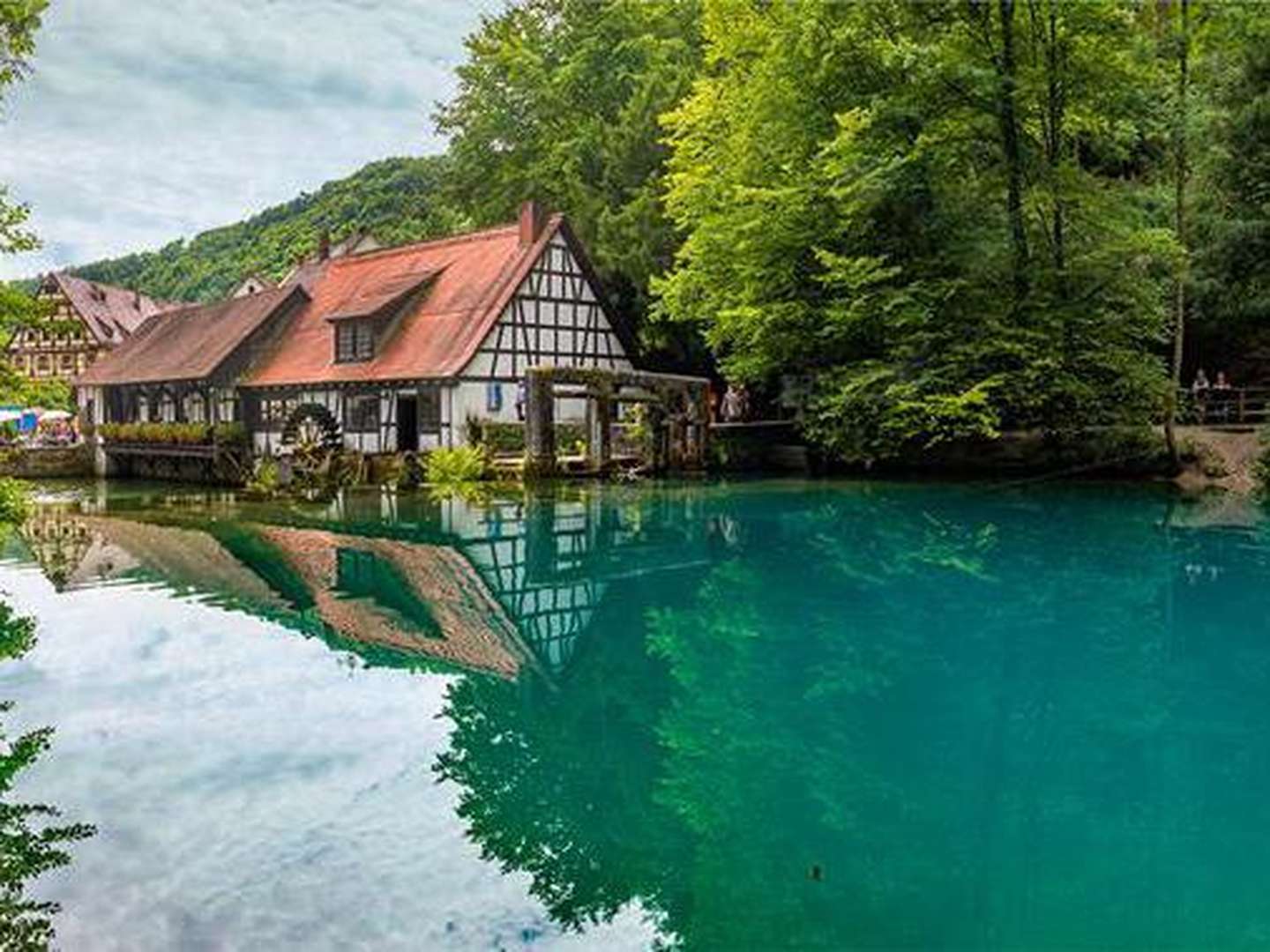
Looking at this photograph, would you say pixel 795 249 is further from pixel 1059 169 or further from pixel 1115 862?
pixel 1115 862

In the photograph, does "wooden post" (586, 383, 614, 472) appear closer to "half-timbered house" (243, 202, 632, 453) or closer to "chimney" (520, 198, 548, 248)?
"half-timbered house" (243, 202, 632, 453)

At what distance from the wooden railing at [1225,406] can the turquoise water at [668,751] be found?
14.3m

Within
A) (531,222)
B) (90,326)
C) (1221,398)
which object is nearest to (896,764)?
(1221,398)

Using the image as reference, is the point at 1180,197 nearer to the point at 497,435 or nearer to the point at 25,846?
the point at 497,435

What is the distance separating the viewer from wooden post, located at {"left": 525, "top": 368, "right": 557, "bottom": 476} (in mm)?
25766

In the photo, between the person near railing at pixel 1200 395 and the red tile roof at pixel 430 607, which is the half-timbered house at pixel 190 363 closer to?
the red tile roof at pixel 430 607

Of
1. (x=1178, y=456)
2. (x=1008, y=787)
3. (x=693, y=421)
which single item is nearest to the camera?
(x=1008, y=787)

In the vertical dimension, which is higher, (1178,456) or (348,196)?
(348,196)

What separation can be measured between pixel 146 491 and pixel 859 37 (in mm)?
22730

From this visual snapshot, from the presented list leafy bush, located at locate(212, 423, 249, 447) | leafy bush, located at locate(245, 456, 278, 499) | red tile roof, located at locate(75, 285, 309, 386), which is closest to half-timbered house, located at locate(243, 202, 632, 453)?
leafy bush, located at locate(212, 423, 249, 447)

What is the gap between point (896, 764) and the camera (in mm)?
5914

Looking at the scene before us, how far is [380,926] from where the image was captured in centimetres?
421

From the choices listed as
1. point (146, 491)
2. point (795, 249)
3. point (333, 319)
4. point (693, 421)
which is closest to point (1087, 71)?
point (795, 249)

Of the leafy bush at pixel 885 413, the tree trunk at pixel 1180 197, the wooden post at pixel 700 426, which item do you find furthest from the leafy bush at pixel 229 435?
the tree trunk at pixel 1180 197
